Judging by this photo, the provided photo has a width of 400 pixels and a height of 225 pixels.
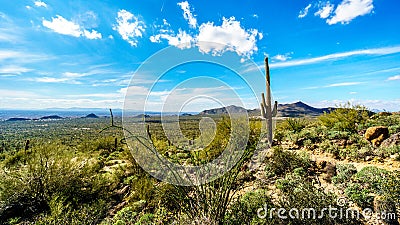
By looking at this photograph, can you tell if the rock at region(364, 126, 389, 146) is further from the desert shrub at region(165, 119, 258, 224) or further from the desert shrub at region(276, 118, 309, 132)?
the desert shrub at region(165, 119, 258, 224)

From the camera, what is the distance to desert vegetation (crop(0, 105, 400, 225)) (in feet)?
12.0

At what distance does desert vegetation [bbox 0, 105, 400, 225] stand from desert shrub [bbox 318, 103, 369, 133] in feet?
6.63

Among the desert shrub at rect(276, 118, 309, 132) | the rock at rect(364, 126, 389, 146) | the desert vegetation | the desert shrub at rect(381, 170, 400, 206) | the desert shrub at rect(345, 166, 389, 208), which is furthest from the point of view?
the desert shrub at rect(276, 118, 309, 132)

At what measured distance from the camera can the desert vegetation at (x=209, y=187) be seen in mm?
3656

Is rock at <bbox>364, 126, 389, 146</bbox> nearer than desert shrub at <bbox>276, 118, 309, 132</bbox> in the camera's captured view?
Yes

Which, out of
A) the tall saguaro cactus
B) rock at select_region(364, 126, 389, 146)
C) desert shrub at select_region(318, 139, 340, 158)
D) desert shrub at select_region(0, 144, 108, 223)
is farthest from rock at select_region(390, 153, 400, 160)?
desert shrub at select_region(0, 144, 108, 223)

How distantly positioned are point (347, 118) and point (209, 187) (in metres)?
12.4

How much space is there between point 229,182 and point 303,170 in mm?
4500

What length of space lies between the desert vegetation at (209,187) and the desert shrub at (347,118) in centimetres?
202

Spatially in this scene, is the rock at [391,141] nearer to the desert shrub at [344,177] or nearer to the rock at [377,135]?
the rock at [377,135]

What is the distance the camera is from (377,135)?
938cm

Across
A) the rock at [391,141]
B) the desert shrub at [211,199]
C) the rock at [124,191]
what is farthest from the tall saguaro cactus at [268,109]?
the desert shrub at [211,199]

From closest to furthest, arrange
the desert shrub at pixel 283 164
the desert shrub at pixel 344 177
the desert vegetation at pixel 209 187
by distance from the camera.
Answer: the desert vegetation at pixel 209 187, the desert shrub at pixel 344 177, the desert shrub at pixel 283 164

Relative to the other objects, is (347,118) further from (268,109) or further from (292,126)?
(268,109)
